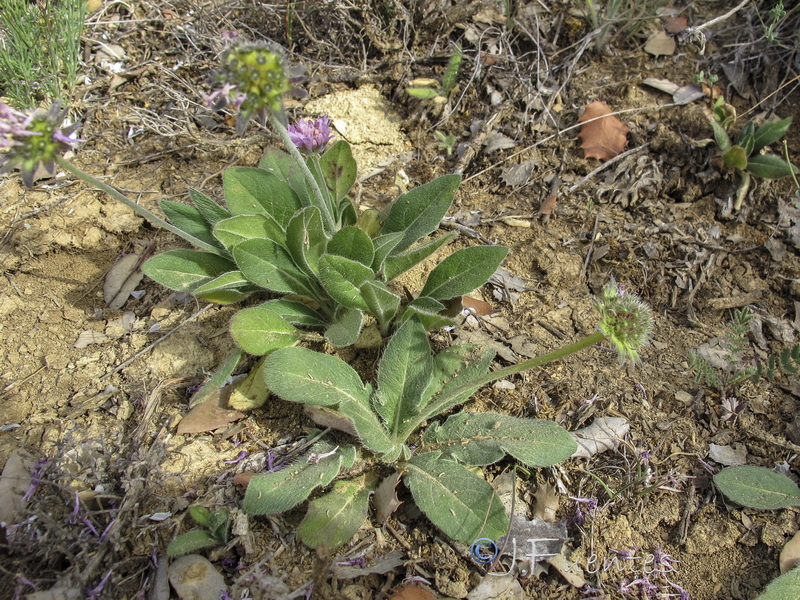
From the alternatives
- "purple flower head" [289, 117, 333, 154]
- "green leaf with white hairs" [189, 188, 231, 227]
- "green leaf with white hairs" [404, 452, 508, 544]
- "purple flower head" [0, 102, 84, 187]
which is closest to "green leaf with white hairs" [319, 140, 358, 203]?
"purple flower head" [289, 117, 333, 154]

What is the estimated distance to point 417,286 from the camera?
125 inches

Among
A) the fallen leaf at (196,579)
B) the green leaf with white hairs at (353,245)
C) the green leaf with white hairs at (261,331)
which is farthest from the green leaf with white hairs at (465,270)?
the fallen leaf at (196,579)

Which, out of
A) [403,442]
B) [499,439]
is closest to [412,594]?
[403,442]

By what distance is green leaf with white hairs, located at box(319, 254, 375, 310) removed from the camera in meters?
2.47

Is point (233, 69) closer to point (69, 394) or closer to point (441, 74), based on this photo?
point (69, 394)

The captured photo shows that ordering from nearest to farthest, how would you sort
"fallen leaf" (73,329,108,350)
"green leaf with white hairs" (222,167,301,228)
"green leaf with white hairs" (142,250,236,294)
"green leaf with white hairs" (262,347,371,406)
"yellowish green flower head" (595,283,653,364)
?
"yellowish green flower head" (595,283,653,364)
"green leaf with white hairs" (262,347,371,406)
"green leaf with white hairs" (142,250,236,294)
"green leaf with white hairs" (222,167,301,228)
"fallen leaf" (73,329,108,350)

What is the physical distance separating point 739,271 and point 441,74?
232cm

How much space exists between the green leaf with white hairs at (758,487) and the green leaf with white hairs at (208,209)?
2623 millimetres

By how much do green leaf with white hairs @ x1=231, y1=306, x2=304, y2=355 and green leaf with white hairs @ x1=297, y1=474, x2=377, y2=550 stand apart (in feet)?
2.31

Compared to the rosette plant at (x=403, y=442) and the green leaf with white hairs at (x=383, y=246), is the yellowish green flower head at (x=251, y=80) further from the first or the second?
the rosette plant at (x=403, y=442)

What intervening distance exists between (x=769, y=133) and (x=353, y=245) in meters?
2.62

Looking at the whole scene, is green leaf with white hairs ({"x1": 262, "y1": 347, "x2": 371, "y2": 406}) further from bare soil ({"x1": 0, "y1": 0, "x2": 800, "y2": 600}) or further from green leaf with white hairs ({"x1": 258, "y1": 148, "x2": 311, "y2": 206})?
green leaf with white hairs ({"x1": 258, "y1": 148, "x2": 311, "y2": 206})

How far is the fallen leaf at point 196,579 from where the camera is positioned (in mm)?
2164

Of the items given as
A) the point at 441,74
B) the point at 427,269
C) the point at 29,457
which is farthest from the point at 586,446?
the point at 441,74
